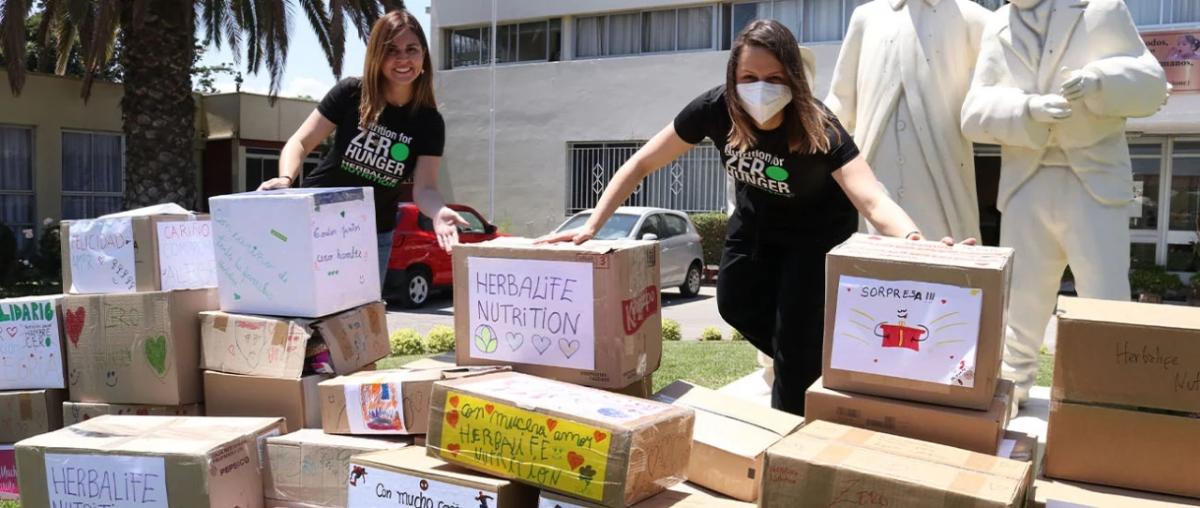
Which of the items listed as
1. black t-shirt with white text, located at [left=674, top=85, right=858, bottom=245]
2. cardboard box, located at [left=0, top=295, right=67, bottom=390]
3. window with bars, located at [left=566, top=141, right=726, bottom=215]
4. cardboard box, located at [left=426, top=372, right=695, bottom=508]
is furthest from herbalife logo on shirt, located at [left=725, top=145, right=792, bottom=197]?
window with bars, located at [left=566, top=141, right=726, bottom=215]

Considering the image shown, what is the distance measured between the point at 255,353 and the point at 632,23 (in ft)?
51.0

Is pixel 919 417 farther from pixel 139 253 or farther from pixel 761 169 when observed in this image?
pixel 139 253

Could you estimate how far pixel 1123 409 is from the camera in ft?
7.32

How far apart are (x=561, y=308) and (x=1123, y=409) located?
1490 mm

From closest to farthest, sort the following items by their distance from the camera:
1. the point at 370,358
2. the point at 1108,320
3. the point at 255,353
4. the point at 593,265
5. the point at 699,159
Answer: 1. the point at 1108,320
2. the point at 593,265
3. the point at 255,353
4. the point at 370,358
5. the point at 699,159

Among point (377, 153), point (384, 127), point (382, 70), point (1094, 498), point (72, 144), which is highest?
point (72, 144)

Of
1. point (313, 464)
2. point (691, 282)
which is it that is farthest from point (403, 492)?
point (691, 282)

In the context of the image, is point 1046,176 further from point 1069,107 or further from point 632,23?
point 632,23

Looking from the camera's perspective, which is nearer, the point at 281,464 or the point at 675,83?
the point at 281,464

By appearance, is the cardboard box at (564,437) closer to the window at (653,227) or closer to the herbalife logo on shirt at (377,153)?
the herbalife logo on shirt at (377,153)

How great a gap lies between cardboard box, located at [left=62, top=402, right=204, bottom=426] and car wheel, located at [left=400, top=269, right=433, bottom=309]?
8046 millimetres

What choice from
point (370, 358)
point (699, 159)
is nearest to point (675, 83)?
point (699, 159)

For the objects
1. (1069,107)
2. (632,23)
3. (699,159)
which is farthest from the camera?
(632,23)

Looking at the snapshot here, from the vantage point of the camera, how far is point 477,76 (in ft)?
61.7
